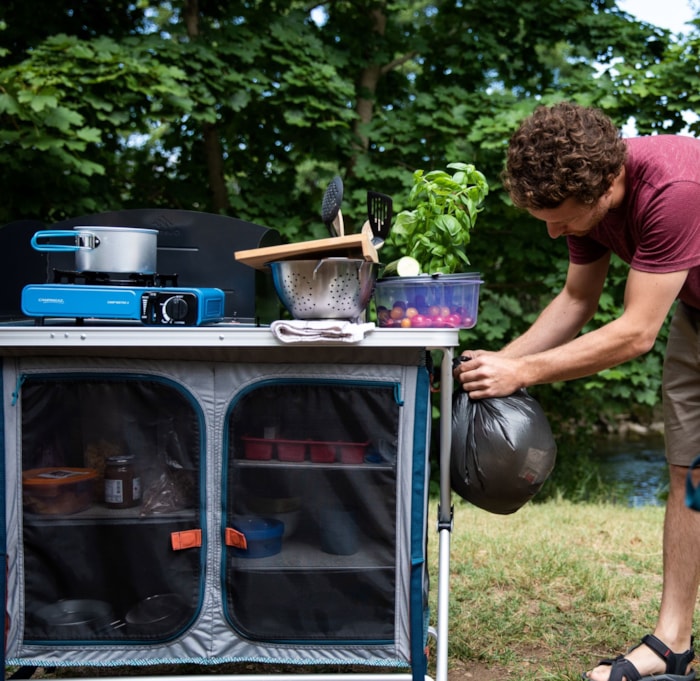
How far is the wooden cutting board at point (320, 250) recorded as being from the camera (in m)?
1.88

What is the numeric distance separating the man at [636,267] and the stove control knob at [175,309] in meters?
0.72

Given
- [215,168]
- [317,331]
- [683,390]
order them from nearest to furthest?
[317,331] < [683,390] < [215,168]

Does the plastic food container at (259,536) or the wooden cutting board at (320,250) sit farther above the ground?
the wooden cutting board at (320,250)

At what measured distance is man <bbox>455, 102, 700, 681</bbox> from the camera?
1.99 meters

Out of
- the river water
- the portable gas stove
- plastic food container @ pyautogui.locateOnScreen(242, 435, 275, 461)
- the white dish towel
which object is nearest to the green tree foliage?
the river water

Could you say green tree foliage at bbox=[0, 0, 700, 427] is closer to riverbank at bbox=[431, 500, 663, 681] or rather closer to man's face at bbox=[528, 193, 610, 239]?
riverbank at bbox=[431, 500, 663, 681]

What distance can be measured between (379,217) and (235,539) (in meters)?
0.94

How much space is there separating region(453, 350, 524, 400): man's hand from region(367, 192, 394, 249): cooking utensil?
0.42m

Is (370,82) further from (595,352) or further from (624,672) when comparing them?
(624,672)

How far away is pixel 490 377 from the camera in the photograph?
205cm

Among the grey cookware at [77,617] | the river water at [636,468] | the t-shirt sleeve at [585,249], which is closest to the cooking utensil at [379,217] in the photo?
the t-shirt sleeve at [585,249]

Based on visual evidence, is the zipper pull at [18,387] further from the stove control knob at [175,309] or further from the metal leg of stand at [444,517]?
the metal leg of stand at [444,517]

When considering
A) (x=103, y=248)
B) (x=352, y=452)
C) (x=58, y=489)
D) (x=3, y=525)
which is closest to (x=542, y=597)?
(x=352, y=452)

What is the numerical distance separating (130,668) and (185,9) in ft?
16.7
